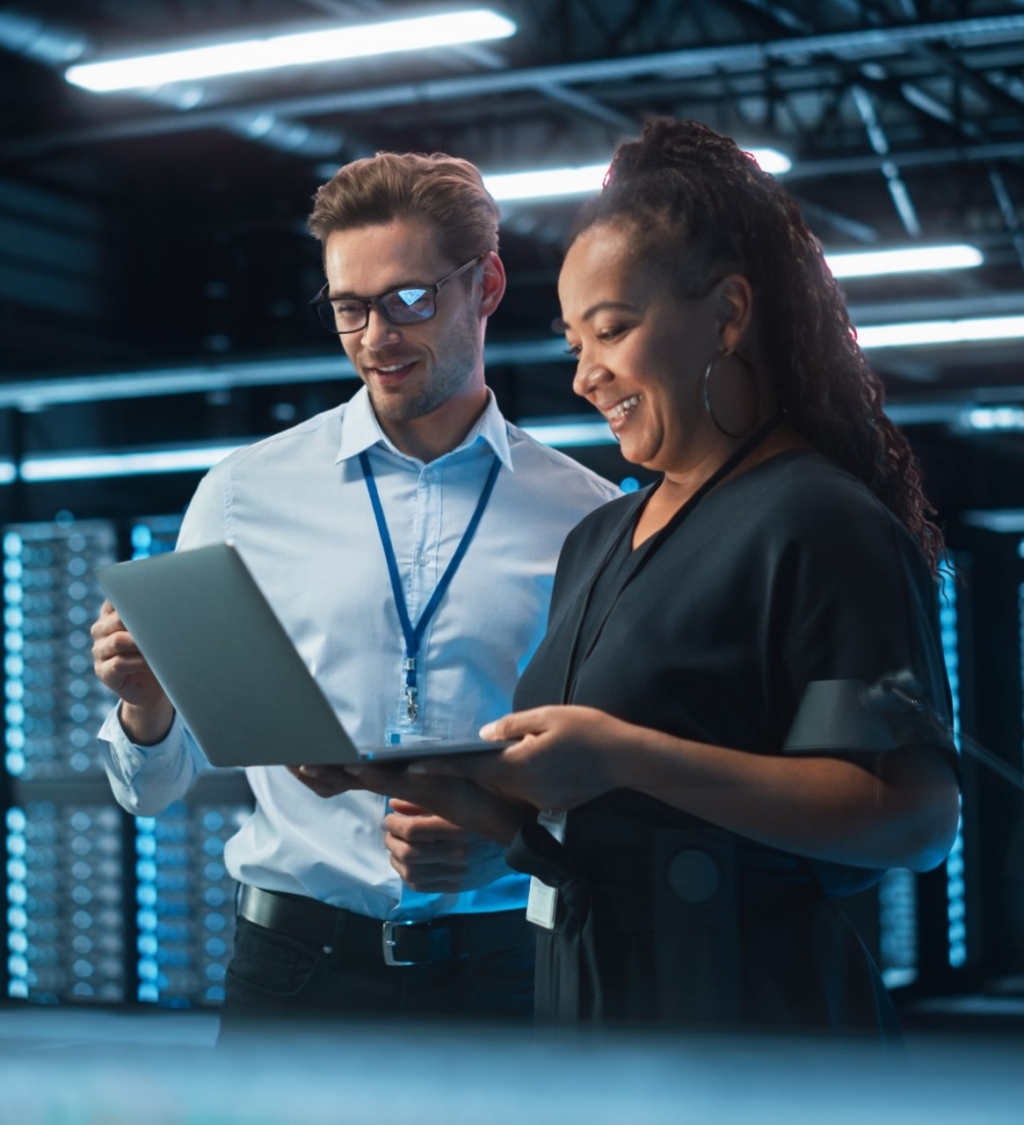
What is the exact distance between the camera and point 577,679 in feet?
3.67

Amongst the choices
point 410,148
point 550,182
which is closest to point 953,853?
point 550,182

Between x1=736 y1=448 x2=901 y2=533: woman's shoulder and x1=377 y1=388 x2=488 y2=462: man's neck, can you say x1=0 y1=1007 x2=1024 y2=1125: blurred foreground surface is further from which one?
x1=377 y1=388 x2=488 y2=462: man's neck

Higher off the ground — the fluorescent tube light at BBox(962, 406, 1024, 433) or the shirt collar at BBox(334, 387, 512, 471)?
the fluorescent tube light at BBox(962, 406, 1024, 433)

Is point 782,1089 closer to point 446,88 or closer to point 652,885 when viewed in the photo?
point 652,885

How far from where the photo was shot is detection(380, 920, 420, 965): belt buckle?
1.43m

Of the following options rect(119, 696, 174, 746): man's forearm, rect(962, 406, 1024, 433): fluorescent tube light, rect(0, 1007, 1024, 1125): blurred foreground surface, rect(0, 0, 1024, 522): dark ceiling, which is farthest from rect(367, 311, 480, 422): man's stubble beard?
rect(962, 406, 1024, 433): fluorescent tube light

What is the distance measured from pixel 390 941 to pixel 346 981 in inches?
2.3

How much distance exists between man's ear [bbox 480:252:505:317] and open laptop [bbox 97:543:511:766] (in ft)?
1.92

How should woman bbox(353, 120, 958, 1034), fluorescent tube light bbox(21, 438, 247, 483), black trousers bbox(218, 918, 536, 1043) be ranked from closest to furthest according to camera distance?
woman bbox(353, 120, 958, 1034), black trousers bbox(218, 918, 536, 1043), fluorescent tube light bbox(21, 438, 247, 483)

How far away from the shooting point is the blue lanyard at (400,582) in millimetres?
1499

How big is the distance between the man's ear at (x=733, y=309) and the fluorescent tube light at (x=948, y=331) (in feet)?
15.1

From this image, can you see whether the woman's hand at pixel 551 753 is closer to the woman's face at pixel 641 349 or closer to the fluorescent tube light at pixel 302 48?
the woman's face at pixel 641 349

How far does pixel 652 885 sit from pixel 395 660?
19.9 inches

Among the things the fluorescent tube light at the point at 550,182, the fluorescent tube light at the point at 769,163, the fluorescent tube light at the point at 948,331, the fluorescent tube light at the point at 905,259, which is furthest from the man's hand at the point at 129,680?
the fluorescent tube light at the point at 948,331
